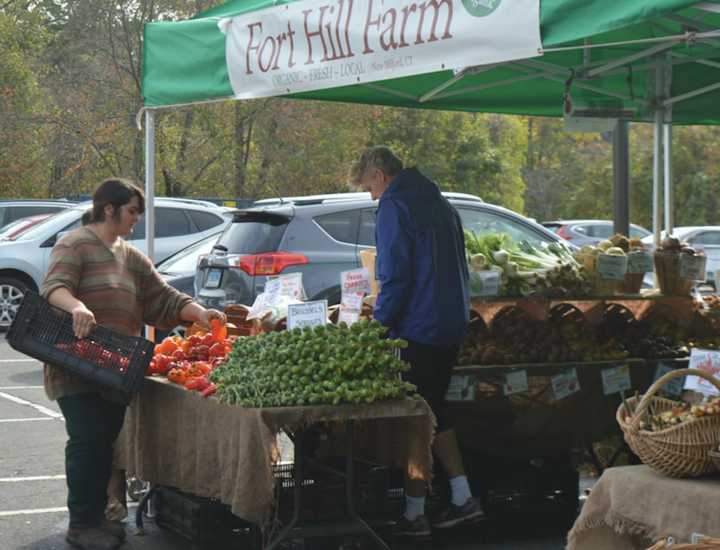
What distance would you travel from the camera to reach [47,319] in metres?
Answer: 5.80

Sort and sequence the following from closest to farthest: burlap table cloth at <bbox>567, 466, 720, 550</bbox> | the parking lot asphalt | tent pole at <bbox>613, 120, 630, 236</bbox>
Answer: burlap table cloth at <bbox>567, 466, 720, 550</bbox>
the parking lot asphalt
tent pole at <bbox>613, 120, 630, 236</bbox>

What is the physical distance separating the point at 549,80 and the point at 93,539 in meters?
4.32

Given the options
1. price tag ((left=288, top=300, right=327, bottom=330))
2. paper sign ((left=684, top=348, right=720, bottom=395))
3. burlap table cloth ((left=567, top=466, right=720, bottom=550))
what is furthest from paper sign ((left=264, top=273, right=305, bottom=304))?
burlap table cloth ((left=567, top=466, right=720, bottom=550))

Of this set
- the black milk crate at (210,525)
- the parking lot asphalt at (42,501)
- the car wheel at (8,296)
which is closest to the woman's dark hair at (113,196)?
the black milk crate at (210,525)

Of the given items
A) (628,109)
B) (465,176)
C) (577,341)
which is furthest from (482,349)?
(465,176)

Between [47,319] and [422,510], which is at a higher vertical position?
[47,319]

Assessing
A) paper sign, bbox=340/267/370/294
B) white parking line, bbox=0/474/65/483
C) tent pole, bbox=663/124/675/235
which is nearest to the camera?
paper sign, bbox=340/267/370/294

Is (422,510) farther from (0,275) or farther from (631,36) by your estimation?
(0,275)

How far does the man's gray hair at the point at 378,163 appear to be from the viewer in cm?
619

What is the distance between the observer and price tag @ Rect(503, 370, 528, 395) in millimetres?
6754

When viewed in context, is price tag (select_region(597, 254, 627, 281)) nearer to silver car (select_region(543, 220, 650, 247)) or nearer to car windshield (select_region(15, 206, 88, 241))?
car windshield (select_region(15, 206, 88, 241))

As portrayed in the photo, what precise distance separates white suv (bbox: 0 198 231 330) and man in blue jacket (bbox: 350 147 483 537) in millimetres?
10117

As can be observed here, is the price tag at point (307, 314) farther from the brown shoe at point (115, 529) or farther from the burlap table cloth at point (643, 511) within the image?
the burlap table cloth at point (643, 511)

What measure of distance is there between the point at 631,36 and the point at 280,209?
13.8 ft
